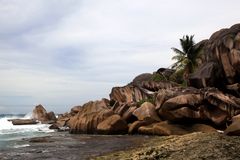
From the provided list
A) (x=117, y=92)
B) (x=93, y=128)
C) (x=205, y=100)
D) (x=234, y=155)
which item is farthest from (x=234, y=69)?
(x=234, y=155)

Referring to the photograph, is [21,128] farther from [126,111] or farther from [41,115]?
[126,111]

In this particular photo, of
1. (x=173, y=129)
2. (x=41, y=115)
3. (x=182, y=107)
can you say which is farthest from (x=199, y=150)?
(x=41, y=115)

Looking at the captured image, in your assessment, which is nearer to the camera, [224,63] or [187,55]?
[224,63]

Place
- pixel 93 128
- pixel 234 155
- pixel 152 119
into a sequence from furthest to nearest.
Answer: pixel 93 128
pixel 152 119
pixel 234 155

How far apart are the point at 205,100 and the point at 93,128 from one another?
561 inches

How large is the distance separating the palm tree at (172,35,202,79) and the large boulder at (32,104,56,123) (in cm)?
3203

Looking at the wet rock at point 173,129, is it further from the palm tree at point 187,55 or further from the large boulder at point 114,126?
the palm tree at point 187,55

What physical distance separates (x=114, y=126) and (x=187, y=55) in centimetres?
2595

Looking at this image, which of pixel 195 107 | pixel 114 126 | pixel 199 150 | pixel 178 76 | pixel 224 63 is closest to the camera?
pixel 199 150

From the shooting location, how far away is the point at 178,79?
65.4 metres

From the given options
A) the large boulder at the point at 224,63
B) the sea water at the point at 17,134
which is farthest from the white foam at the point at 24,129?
the large boulder at the point at 224,63

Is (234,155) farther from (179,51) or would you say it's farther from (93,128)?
(179,51)

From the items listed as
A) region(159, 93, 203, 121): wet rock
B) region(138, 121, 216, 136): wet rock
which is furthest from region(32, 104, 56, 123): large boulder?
region(159, 93, 203, 121): wet rock

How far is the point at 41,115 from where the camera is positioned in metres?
83.2
